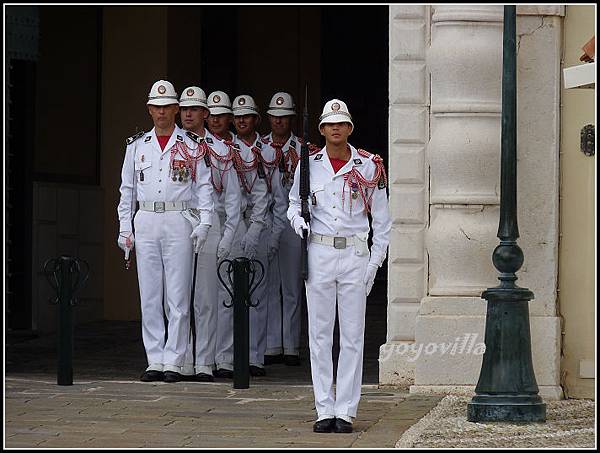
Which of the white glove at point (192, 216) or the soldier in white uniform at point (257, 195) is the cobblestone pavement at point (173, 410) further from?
the white glove at point (192, 216)

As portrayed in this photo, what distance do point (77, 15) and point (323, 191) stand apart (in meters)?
7.47

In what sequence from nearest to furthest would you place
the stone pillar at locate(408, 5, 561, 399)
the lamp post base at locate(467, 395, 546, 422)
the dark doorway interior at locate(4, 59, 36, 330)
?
1. the lamp post base at locate(467, 395, 546, 422)
2. the stone pillar at locate(408, 5, 561, 399)
3. the dark doorway interior at locate(4, 59, 36, 330)

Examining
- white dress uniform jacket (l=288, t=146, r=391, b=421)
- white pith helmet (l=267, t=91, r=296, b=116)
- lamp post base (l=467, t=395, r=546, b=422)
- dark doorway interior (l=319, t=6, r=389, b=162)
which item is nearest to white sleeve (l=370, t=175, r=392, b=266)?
white dress uniform jacket (l=288, t=146, r=391, b=421)

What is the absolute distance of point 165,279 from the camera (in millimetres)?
12430

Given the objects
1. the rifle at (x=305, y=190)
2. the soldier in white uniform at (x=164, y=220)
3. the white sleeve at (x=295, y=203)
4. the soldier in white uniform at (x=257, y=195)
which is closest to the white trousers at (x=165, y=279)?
the soldier in white uniform at (x=164, y=220)

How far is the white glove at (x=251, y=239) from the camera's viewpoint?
43.2 ft

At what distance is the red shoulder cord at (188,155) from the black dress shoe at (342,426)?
3.23m

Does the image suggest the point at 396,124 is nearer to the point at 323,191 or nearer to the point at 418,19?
the point at 418,19

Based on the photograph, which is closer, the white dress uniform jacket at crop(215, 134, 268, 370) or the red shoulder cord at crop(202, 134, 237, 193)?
the red shoulder cord at crop(202, 134, 237, 193)

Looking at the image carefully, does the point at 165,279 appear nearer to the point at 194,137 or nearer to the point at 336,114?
the point at 194,137

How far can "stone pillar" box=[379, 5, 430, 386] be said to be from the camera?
12.0 m

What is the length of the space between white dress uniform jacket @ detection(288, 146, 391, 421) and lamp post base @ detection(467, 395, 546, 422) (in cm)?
79

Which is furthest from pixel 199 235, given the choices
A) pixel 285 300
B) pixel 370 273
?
pixel 370 273

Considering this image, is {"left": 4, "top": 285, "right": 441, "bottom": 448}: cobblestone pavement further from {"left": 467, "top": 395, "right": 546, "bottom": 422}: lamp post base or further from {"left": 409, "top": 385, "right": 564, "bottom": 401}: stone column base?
{"left": 467, "top": 395, "right": 546, "bottom": 422}: lamp post base
